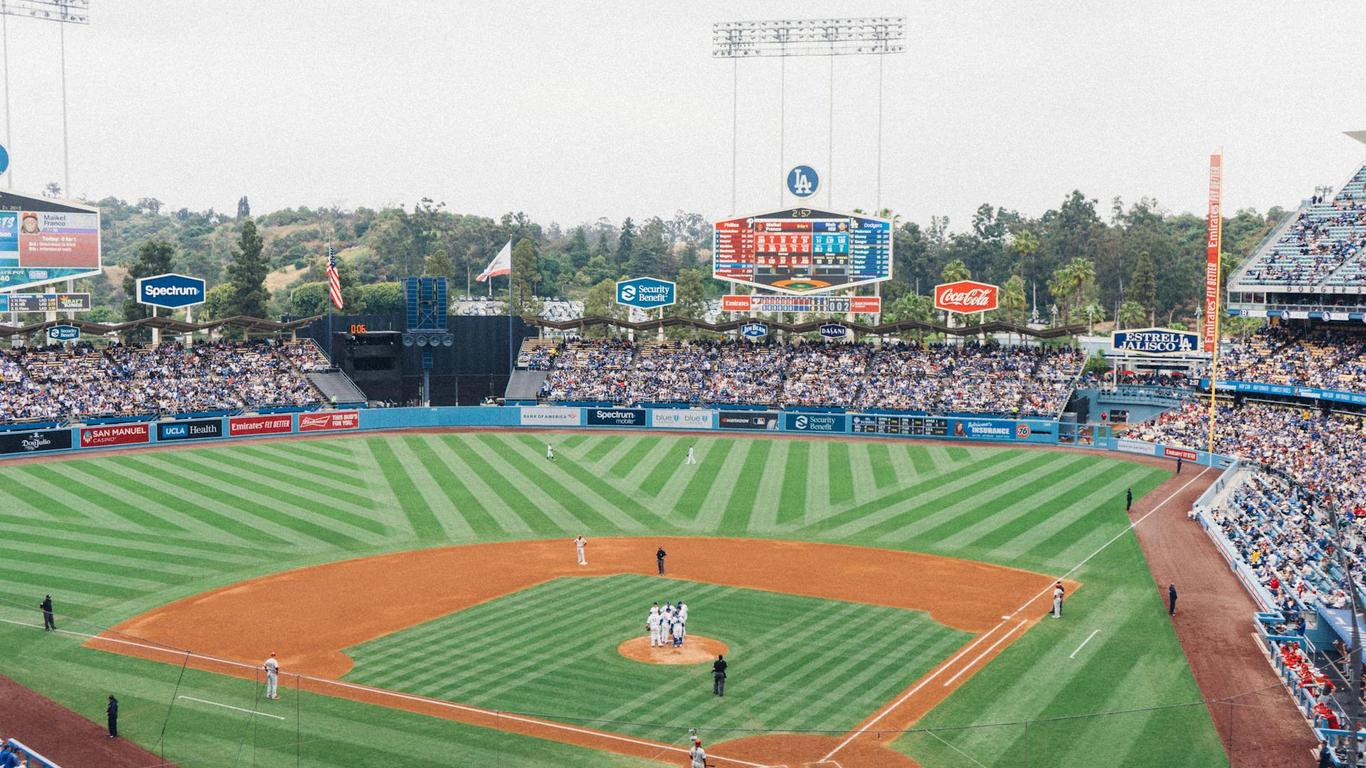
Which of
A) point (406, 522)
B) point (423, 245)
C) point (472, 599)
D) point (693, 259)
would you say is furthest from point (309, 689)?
point (693, 259)

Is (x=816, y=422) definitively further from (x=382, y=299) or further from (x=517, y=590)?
(x=382, y=299)

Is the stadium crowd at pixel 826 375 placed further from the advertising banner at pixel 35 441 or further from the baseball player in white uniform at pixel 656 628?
the baseball player in white uniform at pixel 656 628

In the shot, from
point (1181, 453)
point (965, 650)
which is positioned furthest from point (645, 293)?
point (965, 650)

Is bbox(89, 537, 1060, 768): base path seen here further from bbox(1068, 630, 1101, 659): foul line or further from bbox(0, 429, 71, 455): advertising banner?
bbox(0, 429, 71, 455): advertising banner

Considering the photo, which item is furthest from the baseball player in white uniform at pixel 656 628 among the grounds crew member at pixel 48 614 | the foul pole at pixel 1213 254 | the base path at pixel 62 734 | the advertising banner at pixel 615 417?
the advertising banner at pixel 615 417

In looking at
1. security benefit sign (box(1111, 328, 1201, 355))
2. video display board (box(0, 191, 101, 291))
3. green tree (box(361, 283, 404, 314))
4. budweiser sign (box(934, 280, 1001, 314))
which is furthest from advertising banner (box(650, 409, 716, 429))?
green tree (box(361, 283, 404, 314))

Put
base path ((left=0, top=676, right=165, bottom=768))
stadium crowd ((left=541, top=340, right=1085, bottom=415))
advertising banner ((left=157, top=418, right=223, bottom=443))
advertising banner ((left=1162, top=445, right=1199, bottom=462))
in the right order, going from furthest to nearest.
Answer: stadium crowd ((left=541, top=340, right=1085, bottom=415)) < advertising banner ((left=157, top=418, right=223, bottom=443)) < advertising banner ((left=1162, top=445, right=1199, bottom=462)) < base path ((left=0, top=676, right=165, bottom=768))
